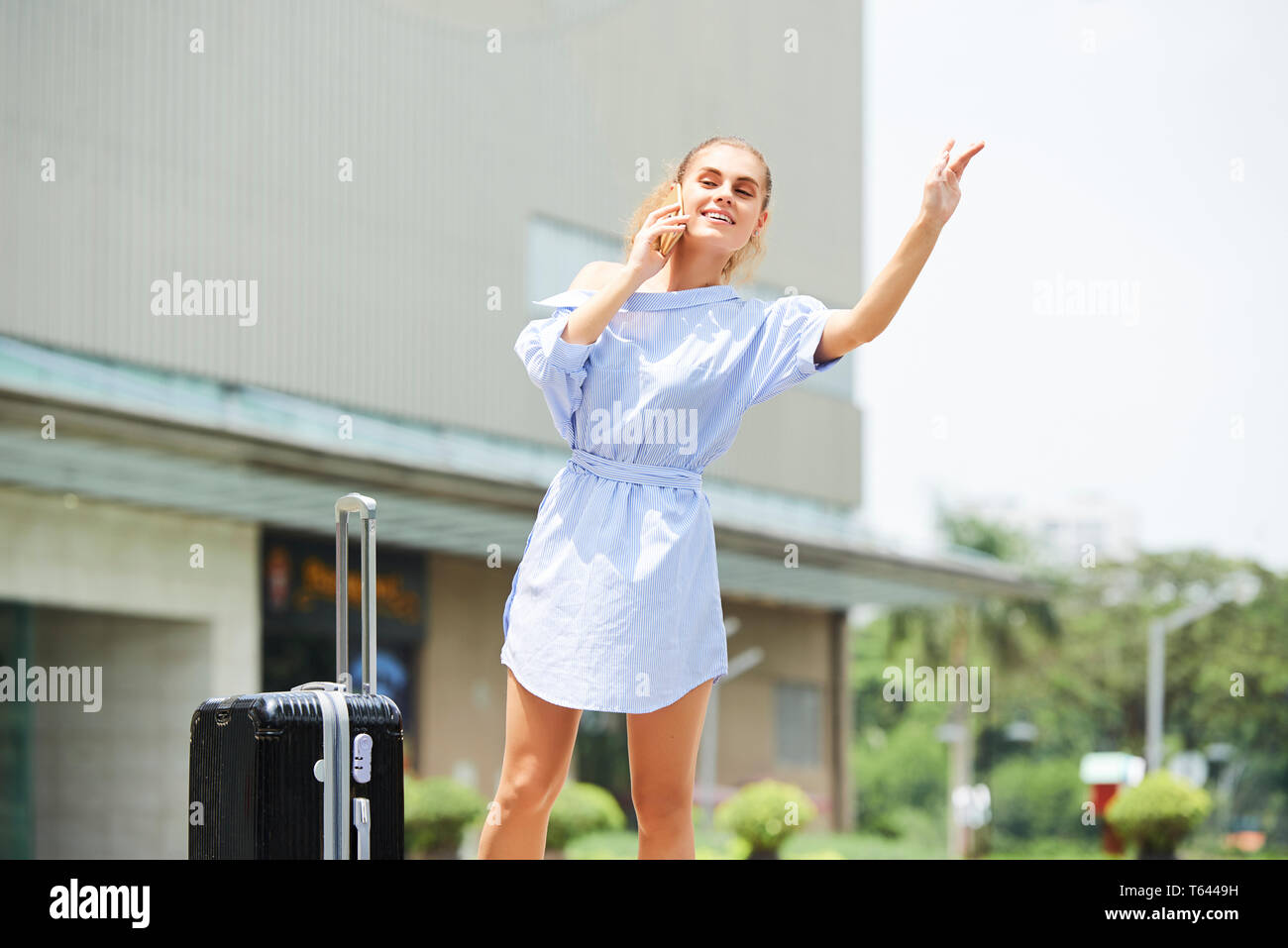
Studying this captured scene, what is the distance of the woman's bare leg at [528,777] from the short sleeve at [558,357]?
1.88 ft

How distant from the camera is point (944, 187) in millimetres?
3053

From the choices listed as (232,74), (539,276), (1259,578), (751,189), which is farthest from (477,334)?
(1259,578)

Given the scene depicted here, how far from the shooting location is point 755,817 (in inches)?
672

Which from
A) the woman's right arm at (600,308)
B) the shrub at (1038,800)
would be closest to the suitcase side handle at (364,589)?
the woman's right arm at (600,308)

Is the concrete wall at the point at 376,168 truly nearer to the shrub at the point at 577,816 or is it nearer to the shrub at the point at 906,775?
the shrub at the point at 577,816

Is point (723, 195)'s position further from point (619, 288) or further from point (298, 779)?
point (298, 779)

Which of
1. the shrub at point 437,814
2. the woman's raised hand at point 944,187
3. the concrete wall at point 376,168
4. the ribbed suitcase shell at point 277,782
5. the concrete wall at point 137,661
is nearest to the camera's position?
the ribbed suitcase shell at point 277,782

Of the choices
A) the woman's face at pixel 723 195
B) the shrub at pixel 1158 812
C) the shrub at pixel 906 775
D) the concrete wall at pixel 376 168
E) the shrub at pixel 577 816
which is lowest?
the shrub at pixel 906 775

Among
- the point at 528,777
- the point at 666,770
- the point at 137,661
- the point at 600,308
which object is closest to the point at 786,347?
the point at 600,308

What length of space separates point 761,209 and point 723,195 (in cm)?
14

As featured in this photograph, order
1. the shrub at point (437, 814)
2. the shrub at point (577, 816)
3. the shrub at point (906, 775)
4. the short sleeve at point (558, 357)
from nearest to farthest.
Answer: the short sleeve at point (558, 357) → the shrub at point (437, 814) → the shrub at point (577, 816) → the shrub at point (906, 775)

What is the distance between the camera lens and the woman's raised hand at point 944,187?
3041mm
